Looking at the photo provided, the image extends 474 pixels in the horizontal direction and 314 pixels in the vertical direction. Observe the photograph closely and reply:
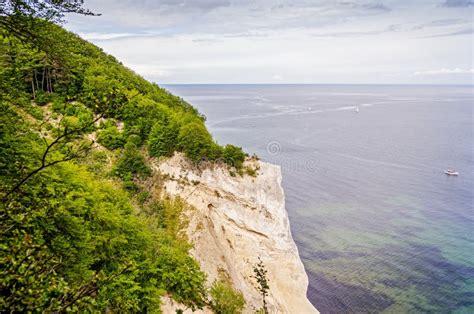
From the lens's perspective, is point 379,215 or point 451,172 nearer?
point 379,215

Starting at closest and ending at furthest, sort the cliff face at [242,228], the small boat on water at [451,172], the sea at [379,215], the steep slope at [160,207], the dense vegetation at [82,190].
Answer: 1. the dense vegetation at [82,190]
2. the steep slope at [160,207]
3. the cliff face at [242,228]
4. the sea at [379,215]
5. the small boat on water at [451,172]

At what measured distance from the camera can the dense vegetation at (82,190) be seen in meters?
5.01

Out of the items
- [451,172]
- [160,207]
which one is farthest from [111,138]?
[451,172]

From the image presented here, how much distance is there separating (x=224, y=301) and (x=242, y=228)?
898cm

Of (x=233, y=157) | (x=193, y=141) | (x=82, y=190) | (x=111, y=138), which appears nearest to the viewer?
(x=82, y=190)

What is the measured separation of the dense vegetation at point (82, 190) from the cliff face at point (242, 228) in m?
1.32

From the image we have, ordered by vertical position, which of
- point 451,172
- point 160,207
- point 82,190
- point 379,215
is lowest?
point 379,215

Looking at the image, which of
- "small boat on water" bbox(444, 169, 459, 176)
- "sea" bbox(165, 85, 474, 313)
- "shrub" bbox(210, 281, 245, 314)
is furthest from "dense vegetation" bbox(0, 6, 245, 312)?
"small boat on water" bbox(444, 169, 459, 176)

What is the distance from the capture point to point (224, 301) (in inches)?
835

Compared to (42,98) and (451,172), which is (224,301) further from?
(451,172)

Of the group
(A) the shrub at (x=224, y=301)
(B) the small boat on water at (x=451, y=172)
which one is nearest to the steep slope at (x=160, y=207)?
(A) the shrub at (x=224, y=301)

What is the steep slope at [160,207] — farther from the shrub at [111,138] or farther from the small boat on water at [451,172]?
the small boat on water at [451,172]

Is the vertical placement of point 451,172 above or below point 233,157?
below

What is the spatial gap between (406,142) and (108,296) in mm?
90977
